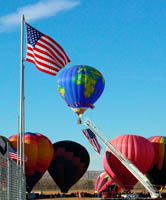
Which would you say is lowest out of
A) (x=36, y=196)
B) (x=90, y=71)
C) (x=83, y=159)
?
(x=36, y=196)

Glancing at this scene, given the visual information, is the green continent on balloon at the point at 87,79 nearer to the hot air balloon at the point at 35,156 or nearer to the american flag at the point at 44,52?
the hot air balloon at the point at 35,156

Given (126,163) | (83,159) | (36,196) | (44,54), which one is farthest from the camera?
(83,159)

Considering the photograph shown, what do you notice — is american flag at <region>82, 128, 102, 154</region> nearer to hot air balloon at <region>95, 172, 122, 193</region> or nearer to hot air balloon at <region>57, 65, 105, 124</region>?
hot air balloon at <region>57, 65, 105, 124</region>

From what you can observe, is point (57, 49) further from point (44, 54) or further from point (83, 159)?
point (83, 159)

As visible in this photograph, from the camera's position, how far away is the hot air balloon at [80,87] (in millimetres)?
58875

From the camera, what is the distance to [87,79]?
2327 inches

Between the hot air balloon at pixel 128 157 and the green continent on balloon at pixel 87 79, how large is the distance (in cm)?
735

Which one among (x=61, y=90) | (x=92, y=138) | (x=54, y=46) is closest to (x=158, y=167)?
(x=92, y=138)

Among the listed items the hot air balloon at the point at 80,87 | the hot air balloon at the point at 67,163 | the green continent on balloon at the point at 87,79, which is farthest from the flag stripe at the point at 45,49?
the hot air balloon at the point at 67,163

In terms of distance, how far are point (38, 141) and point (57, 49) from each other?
40.6 meters

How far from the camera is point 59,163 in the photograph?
70125mm

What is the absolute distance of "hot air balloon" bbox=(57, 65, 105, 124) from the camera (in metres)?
58.9

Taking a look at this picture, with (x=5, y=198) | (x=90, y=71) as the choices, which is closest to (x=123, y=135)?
(x=90, y=71)

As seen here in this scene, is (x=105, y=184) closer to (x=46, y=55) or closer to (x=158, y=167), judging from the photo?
(x=158, y=167)
